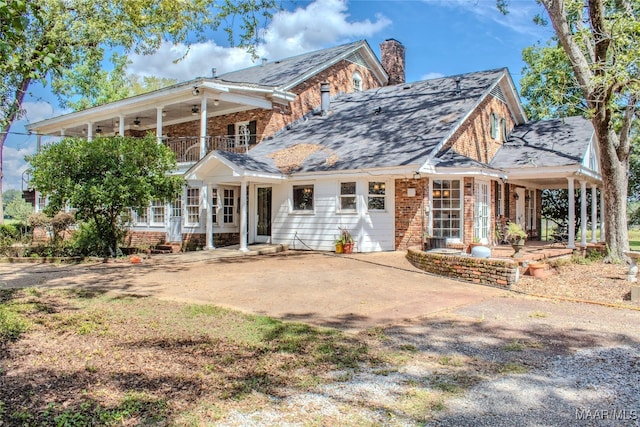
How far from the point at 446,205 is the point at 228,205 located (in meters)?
7.99

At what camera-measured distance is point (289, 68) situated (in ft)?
71.9

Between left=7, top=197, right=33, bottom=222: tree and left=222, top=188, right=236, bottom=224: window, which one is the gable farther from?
left=7, top=197, right=33, bottom=222: tree

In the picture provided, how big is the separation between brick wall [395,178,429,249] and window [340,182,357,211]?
53.4 inches

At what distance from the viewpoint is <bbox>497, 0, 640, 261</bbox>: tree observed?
35.9 feet

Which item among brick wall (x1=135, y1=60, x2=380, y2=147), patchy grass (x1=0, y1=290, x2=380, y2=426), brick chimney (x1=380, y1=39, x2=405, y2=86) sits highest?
brick chimney (x1=380, y1=39, x2=405, y2=86)

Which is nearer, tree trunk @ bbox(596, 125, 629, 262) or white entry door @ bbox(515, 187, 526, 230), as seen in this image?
tree trunk @ bbox(596, 125, 629, 262)

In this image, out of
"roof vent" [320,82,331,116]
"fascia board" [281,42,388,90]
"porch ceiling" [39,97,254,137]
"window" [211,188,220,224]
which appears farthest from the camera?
"roof vent" [320,82,331,116]

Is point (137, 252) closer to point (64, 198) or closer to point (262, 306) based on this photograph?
point (64, 198)

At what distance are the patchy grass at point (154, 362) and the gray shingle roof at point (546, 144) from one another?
12714mm

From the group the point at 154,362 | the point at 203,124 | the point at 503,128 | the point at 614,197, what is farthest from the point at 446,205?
the point at 154,362

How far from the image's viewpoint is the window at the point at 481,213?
48.4 ft

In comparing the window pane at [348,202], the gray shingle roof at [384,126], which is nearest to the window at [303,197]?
the gray shingle roof at [384,126]

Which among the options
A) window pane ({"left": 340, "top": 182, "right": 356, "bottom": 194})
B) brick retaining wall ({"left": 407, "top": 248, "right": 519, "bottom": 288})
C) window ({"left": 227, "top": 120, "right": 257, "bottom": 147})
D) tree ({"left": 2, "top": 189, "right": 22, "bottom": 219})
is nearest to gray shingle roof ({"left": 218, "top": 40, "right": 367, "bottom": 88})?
window ({"left": 227, "top": 120, "right": 257, "bottom": 147})

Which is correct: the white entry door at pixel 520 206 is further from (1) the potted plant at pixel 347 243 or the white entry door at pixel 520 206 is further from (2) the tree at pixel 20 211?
(2) the tree at pixel 20 211
